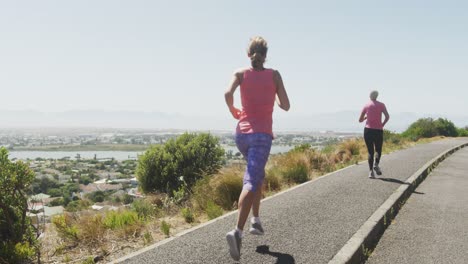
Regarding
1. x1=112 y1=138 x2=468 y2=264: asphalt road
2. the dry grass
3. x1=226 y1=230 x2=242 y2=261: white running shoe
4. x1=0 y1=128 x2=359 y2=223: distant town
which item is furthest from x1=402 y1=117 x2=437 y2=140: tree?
x1=226 y1=230 x2=242 y2=261: white running shoe

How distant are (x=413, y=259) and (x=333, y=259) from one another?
44.8 inches

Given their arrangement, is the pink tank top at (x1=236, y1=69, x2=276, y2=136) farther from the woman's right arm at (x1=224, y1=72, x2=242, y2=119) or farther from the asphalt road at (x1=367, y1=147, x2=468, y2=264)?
the asphalt road at (x1=367, y1=147, x2=468, y2=264)

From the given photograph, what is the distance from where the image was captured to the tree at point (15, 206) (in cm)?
451

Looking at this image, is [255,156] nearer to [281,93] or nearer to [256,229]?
[281,93]

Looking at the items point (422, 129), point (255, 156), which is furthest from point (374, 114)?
point (422, 129)

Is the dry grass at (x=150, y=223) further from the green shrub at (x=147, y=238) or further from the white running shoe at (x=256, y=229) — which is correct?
the white running shoe at (x=256, y=229)

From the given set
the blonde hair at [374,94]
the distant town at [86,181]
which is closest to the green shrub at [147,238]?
the distant town at [86,181]

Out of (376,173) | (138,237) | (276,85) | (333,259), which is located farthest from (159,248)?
(376,173)

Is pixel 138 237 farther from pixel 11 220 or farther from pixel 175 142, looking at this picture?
pixel 175 142

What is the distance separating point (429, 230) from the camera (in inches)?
216

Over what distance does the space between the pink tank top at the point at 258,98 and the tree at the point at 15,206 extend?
2832 mm

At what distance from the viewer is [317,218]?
17.9ft

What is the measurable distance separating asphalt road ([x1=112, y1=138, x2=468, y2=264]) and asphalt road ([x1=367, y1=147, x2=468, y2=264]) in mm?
423

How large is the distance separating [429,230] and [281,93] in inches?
129
